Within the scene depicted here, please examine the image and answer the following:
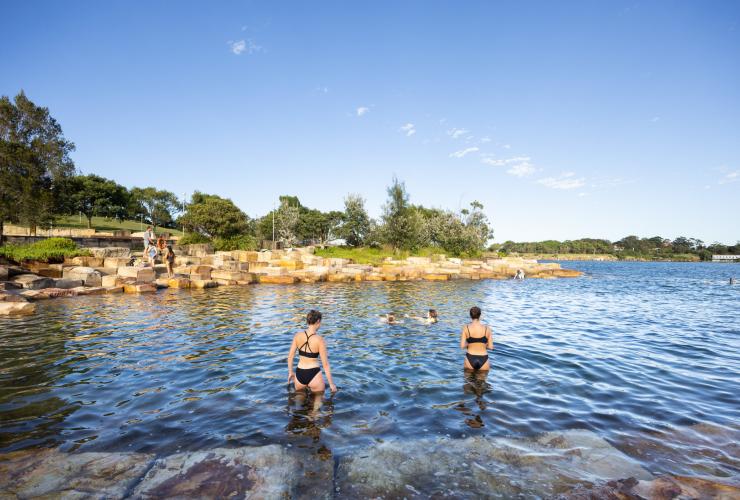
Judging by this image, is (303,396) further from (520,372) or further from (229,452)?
(520,372)


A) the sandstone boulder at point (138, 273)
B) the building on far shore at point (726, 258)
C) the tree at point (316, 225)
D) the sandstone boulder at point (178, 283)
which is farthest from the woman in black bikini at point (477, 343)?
the building on far shore at point (726, 258)

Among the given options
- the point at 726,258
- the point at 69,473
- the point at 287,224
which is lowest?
the point at 726,258

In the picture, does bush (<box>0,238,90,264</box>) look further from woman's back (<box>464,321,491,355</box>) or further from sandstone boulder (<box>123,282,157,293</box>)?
woman's back (<box>464,321,491,355</box>)

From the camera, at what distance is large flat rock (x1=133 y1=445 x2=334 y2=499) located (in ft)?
13.1

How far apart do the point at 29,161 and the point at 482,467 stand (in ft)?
149

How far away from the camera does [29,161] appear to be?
33719 mm

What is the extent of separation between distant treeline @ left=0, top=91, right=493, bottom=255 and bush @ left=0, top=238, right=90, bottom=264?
12.4 meters

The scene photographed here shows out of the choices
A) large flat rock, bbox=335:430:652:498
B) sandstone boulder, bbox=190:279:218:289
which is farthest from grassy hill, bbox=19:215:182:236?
large flat rock, bbox=335:430:652:498

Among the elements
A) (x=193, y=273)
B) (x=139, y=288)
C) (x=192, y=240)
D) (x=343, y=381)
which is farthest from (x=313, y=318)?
(x=192, y=240)

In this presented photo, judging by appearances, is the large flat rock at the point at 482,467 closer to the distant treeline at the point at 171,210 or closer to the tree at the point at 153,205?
the distant treeline at the point at 171,210

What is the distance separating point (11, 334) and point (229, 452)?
11.5 m

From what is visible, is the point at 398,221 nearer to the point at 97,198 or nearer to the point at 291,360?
the point at 291,360

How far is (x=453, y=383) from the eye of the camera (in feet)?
26.5

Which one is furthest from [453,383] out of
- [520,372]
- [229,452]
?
[229,452]
